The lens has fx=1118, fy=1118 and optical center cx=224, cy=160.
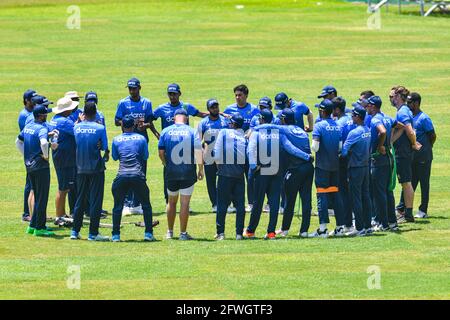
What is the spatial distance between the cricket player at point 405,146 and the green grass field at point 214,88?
0.55m

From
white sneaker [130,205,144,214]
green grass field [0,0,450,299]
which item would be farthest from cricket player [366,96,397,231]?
white sneaker [130,205,144,214]

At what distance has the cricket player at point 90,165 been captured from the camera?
19.4 meters

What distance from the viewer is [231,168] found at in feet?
64.2

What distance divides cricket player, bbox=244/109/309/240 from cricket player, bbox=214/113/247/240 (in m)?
0.22

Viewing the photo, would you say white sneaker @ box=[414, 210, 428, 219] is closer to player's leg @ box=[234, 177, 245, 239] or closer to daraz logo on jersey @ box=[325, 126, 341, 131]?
daraz logo on jersey @ box=[325, 126, 341, 131]

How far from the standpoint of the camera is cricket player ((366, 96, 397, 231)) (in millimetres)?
19922

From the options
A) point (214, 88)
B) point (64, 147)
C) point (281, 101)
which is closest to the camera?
point (64, 147)

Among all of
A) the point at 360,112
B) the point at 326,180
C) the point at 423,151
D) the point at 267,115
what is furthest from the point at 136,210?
the point at 423,151

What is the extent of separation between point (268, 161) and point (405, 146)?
314cm

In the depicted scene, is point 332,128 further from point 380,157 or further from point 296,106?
point 296,106

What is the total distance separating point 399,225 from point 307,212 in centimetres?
219
